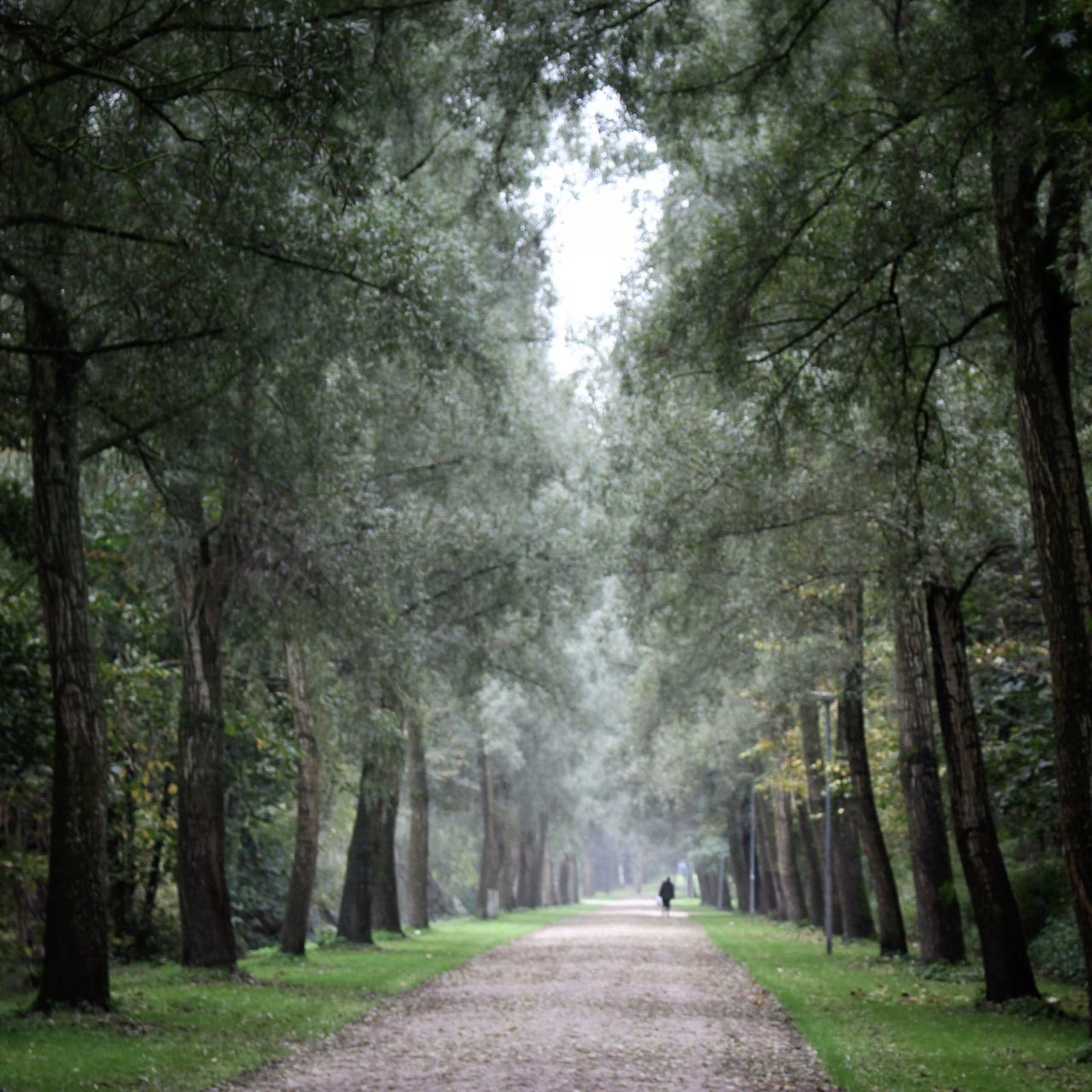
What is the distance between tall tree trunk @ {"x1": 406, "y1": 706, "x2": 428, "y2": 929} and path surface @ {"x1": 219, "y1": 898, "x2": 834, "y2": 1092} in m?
10.9

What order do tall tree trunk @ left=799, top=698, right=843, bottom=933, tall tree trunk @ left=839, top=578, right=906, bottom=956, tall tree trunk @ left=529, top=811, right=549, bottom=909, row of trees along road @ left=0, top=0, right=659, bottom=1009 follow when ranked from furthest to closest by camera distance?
1. tall tree trunk @ left=529, top=811, right=549, bottom=909
2. tall tree trunk @ left=799, top=698, right=843, bottom=933
3. tall tree trunk @ left=839, top=578, right=906, bottom=956
4. row of trees along road @ left=0, top=0, right=659, bottom=1009

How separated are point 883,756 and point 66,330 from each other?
20.0 meters

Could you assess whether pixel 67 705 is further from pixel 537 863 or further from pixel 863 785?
pixel 537 863

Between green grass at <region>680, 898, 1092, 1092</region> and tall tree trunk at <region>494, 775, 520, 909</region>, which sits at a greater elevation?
tall tree trunk at <region>494, 775, 520, 909</region>

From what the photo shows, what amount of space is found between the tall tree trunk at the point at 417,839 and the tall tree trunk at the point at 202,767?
48.6 feet

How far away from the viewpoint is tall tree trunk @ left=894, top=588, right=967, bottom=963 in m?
19.9

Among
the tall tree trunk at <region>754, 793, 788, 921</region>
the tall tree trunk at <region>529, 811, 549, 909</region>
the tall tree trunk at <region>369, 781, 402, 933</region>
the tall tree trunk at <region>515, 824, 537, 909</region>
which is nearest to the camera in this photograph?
the tall tree trunk at <region>369, 781, 402, 933</region>

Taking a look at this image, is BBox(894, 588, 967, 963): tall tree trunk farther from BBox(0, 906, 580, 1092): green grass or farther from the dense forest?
BBox(0, 906, 580, 1092): green grass

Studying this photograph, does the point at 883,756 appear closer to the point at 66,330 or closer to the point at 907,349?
the point at 907,349

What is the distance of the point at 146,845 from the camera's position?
67.5 feet

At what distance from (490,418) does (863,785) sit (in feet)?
34.6

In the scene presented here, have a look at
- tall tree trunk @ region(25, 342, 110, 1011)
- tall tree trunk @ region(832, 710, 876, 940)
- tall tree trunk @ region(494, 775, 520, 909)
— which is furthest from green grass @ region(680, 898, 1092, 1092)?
tall tree trunk @ region(494, 775, 520, 909)

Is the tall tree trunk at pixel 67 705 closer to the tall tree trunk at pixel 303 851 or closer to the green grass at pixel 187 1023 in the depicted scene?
the green grass at pixel 187 1023

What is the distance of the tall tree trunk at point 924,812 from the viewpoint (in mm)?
19922
